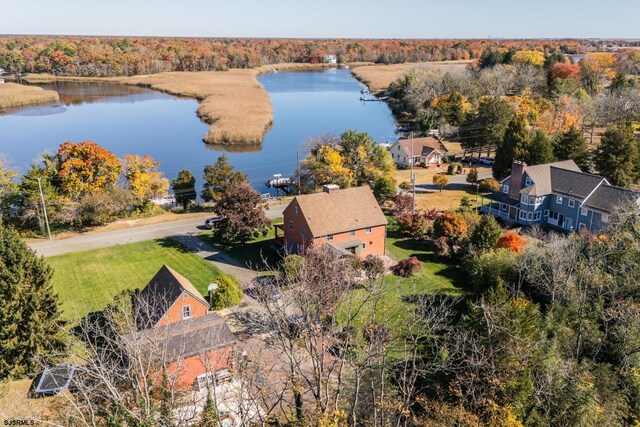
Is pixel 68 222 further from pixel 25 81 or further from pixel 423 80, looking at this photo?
pixel 25 81

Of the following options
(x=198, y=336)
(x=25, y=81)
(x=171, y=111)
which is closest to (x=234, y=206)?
(x=198, y=336)

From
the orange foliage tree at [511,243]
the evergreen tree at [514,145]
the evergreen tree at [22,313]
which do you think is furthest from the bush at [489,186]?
the evergreen tree at [22,313]

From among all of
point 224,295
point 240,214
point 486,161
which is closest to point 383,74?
point 486,161

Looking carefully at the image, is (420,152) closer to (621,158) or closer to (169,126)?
(621,158)

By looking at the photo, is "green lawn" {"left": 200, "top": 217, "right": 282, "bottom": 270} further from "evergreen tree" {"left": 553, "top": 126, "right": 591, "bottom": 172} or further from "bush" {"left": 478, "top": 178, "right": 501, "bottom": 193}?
"evergreen tree" {"left": 553, "top": 126, "right": 591, "bottom": 172}

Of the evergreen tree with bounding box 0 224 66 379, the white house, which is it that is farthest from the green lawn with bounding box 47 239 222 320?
the white house

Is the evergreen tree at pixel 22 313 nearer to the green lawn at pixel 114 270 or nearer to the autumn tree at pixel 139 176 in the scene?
the green lawn at pixel 114 270
